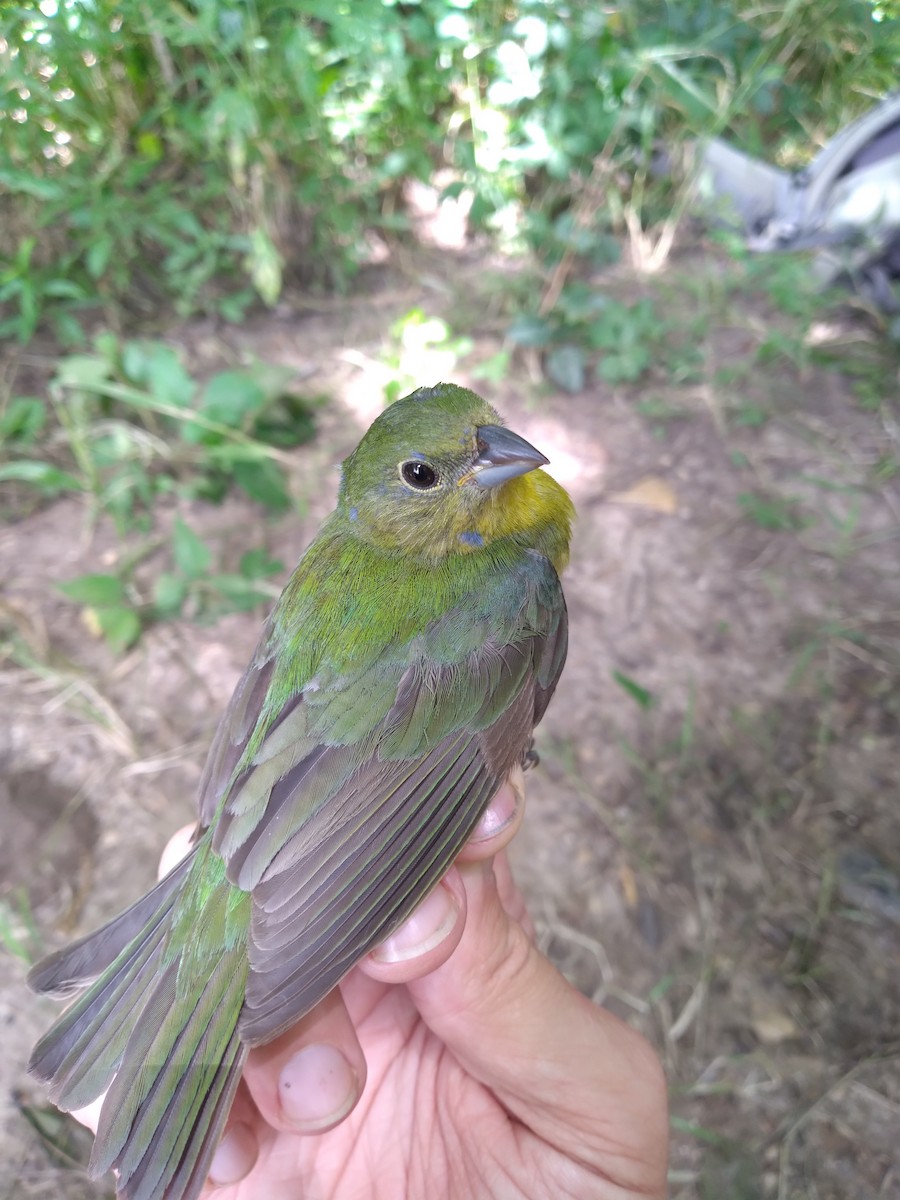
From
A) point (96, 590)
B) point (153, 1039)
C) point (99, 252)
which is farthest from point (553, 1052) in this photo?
point (99, 252)

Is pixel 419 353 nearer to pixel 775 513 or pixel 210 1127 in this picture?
pixel 775 513

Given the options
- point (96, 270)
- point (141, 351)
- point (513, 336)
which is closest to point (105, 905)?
point (141, 351)

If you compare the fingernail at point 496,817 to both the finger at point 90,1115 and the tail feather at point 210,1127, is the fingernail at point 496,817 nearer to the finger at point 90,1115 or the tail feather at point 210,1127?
the tail feather at point 210,1127

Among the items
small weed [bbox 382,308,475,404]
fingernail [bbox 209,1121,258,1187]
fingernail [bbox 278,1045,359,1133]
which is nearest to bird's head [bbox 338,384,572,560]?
fingernail [bbox 278,1045,359,1133]

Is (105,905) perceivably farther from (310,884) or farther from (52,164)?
(52,164)

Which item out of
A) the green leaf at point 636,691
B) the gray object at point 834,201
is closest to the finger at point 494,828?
the green leaf at point 636,691
